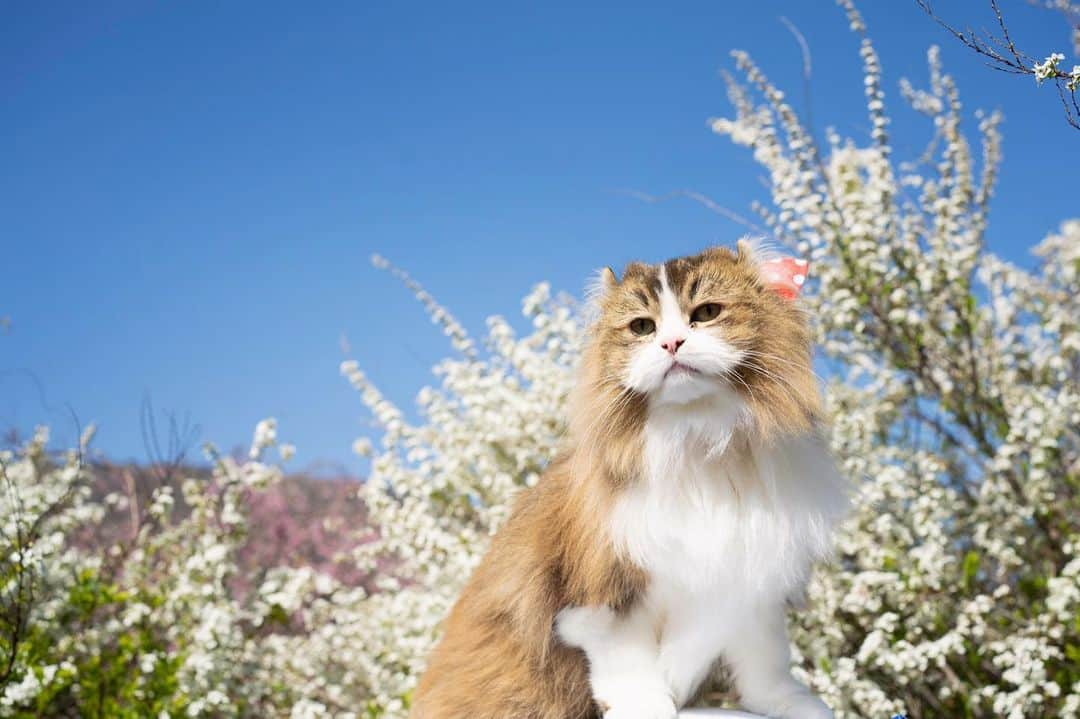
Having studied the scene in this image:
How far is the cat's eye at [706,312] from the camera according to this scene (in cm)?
198

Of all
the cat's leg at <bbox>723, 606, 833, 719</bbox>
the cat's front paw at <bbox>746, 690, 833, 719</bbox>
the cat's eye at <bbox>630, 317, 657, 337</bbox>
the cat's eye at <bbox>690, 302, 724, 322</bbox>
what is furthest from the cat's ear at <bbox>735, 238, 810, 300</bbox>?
the cat's front paw at <bbox>746, 690, 833, 719</bbox>

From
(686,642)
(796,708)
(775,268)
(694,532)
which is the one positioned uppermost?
(775,268)

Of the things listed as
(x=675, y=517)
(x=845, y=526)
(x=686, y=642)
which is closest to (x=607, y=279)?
(x=675, y=517)

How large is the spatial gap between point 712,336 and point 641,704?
776 mm

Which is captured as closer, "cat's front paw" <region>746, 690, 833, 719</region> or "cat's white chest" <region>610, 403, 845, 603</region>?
"cat's white chest" <region>610, 403, 845, 603</region>

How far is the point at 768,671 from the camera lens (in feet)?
6.91

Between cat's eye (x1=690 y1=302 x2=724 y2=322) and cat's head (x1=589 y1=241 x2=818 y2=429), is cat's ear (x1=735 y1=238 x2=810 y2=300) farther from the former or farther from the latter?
cat's eye (x1=690 y1=302 x2=724 y2=322)

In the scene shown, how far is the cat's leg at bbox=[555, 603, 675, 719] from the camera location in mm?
1956

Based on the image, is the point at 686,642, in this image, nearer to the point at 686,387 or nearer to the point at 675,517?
the point at 675,517

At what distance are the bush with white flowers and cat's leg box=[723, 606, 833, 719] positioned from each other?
1.36m

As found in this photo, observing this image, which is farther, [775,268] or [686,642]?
[775,268]

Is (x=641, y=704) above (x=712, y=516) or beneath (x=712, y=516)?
beneath

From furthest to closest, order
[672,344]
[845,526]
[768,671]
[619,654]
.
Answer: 1. [845,526]
2. [768,671]
3. [619,654]
4. [672,344]

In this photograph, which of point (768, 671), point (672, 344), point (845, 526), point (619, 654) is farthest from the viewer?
point (845, 526)
